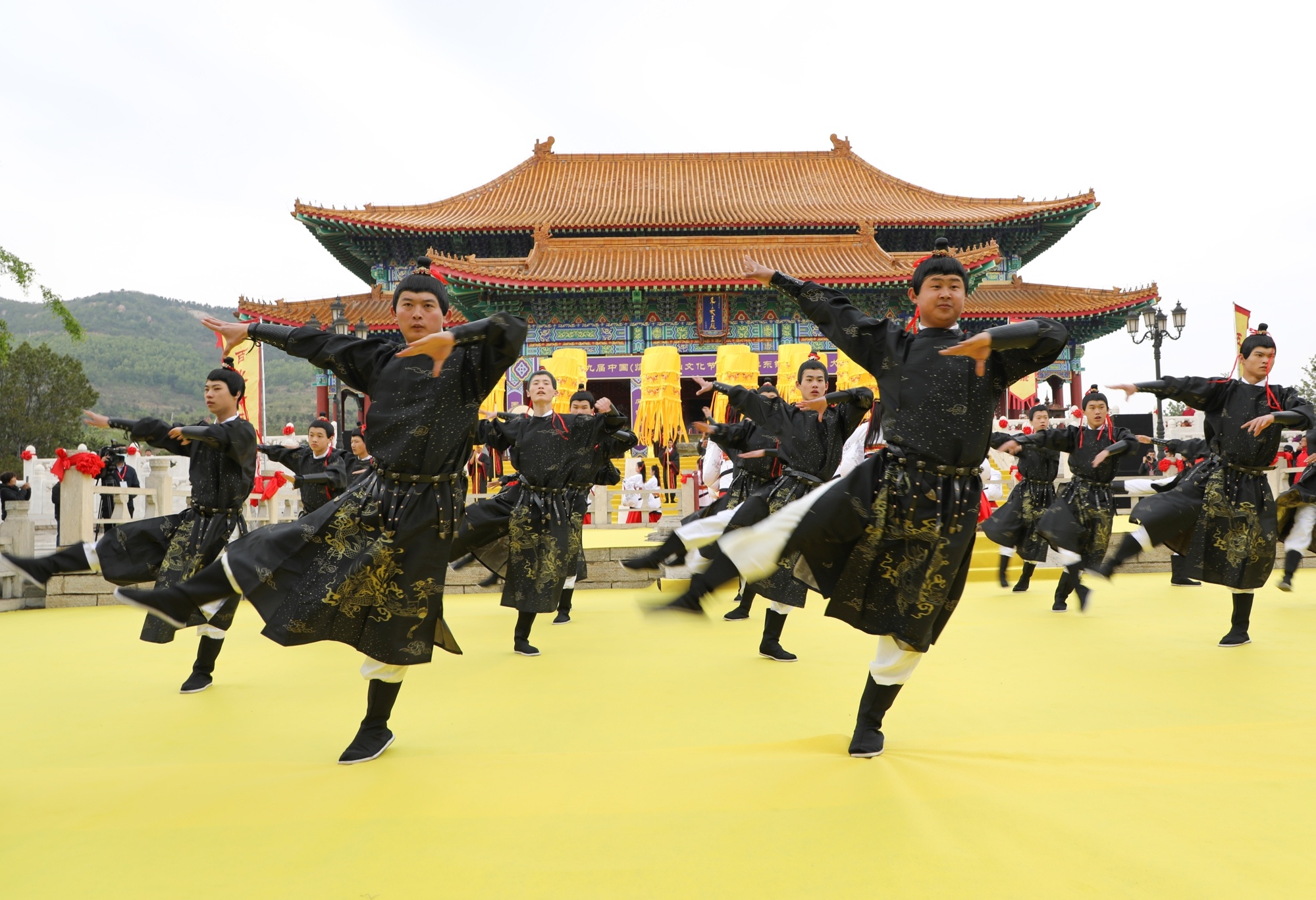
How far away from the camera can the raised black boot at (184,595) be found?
107 inches

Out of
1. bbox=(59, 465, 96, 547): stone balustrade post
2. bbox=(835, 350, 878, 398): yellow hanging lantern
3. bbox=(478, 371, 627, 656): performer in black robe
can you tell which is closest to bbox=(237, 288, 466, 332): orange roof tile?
bbox=(835, 350, 878, 398): yellow hanging lantern

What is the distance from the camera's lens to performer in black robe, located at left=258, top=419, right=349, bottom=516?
5.49m

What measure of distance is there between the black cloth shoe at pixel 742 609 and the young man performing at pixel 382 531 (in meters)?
3.32

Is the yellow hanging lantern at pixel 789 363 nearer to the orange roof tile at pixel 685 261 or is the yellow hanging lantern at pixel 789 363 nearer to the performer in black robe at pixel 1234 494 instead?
the orange roof tile at pixel 685 261

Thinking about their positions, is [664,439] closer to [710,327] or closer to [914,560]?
[710,327]

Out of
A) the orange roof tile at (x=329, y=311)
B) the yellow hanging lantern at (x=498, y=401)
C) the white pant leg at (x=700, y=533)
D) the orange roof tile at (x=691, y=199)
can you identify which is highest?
the orange roof tile at (x=691, y=199)

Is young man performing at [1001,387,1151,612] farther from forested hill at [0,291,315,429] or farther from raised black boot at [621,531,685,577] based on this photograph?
forested hill at [0,291,315,429]

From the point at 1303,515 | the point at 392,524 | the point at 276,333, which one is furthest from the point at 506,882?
the point at 1303,515

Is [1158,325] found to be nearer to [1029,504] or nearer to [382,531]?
[1029,504]

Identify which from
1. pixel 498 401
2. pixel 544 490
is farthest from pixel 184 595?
pixel 498 401

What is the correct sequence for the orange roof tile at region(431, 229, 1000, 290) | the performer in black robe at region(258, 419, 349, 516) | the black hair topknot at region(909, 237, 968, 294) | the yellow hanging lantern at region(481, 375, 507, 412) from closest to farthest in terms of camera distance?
the black hair topknot at region(909, 237, 968, 294) < the performer in black robe at region(258, 419, 349, 516) < the yellow hanging lantern at region(481, 375, 507, 412) < the orange roof tile at region(431, 229, 1000, 290)

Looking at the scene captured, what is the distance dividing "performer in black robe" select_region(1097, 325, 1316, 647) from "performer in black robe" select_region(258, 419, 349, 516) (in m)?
4.81

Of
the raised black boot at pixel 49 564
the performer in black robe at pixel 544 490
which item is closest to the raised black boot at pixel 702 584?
the performer in black robe at pixel 544 490

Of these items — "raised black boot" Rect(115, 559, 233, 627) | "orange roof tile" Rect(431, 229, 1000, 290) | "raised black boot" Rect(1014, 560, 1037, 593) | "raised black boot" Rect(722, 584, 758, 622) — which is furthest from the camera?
"orange roof tile" Rect(431, 229, 1000, 290)
